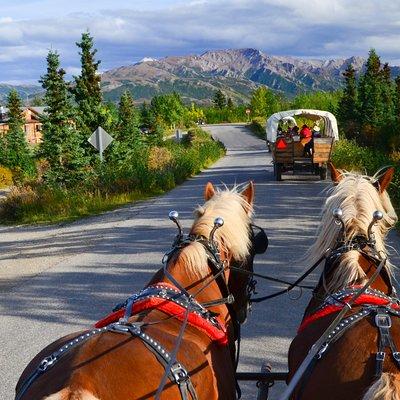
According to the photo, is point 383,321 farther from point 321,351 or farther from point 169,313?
point 169,313

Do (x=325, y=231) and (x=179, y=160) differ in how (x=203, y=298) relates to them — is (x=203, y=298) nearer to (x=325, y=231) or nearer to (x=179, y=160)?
(x=325, y=231)

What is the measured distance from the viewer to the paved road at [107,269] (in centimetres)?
569

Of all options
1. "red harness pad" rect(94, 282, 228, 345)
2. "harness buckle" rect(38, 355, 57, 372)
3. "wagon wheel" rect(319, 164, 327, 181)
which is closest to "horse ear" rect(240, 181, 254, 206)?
"red harness pad" rect(94, 282, 228, 345)

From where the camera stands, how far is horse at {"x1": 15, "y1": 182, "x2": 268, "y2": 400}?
2.10 m

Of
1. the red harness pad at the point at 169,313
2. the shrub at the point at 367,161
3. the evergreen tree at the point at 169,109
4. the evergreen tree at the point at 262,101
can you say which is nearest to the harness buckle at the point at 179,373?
the red harness pad at the point at 169,313

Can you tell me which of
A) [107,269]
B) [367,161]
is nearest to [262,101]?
[367,161]

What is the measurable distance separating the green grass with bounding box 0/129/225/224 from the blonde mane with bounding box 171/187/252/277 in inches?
475

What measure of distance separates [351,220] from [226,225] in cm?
73

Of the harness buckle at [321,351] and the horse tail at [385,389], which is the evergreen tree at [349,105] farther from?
the horse tail at [385,389]

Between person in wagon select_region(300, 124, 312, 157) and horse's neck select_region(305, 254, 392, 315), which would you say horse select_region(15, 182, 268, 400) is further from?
person in wagon select_region(300, 124, 312, 157)

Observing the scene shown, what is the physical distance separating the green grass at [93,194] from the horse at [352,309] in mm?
12609

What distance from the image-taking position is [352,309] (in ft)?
8.54

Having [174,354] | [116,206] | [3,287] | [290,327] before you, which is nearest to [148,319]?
[174,354]

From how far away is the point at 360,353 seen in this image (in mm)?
2250
